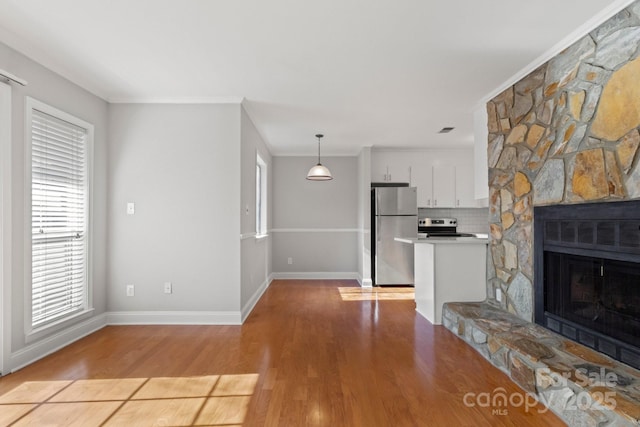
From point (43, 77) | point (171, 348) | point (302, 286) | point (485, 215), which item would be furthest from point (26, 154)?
point (485, 215)

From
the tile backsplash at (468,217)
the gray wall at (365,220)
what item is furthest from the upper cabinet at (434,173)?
the gray wall at (365,220)

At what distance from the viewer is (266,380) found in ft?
8.74

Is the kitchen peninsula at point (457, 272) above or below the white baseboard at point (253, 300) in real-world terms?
above

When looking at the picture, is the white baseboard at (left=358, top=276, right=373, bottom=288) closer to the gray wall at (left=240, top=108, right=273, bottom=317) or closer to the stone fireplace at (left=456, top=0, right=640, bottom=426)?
the gray wall at (left=240, top=108, right=273, bottom=317)

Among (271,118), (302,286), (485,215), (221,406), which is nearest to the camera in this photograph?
(221,406)

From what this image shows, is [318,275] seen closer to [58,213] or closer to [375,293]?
[375,293]

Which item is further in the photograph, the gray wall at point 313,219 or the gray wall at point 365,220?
the gray wall at point 313,219

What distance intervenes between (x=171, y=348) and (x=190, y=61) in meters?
2.44

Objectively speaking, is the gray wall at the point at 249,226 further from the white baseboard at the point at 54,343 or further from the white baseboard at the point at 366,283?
the white baseboard at the point at 366,283

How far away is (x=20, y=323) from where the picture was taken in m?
2.92

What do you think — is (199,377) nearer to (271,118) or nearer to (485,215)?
(271,118)

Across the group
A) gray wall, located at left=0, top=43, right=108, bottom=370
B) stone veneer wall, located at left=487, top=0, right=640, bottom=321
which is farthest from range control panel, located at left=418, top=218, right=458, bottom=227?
gray wall, located at left=0, top=43, right=108, bottom=370

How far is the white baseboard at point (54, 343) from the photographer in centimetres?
289

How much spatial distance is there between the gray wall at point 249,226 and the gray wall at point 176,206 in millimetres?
183
